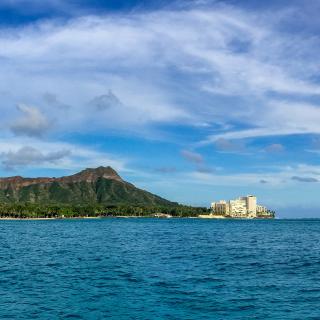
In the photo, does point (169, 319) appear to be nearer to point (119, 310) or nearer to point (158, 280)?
point (119, 310)

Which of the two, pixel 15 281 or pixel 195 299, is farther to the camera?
pixel 15 281

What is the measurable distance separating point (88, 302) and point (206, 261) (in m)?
36.4

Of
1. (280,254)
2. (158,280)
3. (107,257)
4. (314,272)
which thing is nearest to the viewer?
(158,280)

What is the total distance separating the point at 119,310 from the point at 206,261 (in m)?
38.3

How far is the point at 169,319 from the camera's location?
1538 inches

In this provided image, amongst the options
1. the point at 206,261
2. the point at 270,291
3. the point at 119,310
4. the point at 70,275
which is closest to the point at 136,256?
the point at 206,261

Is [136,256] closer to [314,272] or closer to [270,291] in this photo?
[314,272]

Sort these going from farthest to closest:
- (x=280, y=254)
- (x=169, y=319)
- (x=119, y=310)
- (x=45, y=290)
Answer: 1. (x=280, y=254)
2. (x=45, y=290)
3. (x=119, y=310)
4. (x=169, y=319)

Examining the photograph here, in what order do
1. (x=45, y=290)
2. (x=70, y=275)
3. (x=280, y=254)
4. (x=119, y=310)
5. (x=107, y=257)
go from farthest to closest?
(x=280, y=254), (x=107, y=257), (x=70, y=275), (x=45, y=290), (x=119, y=310)

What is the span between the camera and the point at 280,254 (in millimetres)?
91812

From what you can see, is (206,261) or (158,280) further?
(206,261)

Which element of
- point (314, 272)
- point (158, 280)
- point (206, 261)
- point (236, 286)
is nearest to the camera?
point (236, 286)

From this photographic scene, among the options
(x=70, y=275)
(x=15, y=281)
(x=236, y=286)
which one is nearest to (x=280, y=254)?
(x=236, y=286)

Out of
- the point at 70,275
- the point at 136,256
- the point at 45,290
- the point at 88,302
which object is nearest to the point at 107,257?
the point at 136,256
